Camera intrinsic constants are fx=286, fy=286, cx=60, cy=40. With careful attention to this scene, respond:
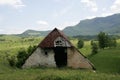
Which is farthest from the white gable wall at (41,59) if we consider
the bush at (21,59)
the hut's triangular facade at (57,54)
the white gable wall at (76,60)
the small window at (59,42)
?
the bush at (21,59)

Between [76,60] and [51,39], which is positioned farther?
[51,39]

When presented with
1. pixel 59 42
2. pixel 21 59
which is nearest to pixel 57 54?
pixel 59 42

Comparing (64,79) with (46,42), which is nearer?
(64,79)

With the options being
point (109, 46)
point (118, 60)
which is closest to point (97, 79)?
point (118, 60)

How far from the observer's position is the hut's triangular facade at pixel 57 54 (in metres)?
50.5

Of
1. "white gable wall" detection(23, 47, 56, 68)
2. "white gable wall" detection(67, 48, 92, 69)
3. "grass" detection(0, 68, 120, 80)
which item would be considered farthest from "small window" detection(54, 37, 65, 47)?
"grass" detection(0, 68, 120, 80)

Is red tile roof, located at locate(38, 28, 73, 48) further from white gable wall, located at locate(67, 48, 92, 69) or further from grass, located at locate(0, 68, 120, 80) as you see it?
grass, located at locate(0, 68, 120, 80)

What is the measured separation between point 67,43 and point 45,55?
15.1 feet

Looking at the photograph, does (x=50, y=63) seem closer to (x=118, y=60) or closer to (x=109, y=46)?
(x=118, y=60)

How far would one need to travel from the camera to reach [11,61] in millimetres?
77125

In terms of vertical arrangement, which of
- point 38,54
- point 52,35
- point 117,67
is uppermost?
point 52,35

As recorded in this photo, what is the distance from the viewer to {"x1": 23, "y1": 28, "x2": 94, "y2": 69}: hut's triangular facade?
50.5 m

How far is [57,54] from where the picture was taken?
51781 millimetres

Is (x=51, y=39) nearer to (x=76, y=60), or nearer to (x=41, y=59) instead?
(x=41, y=59)
